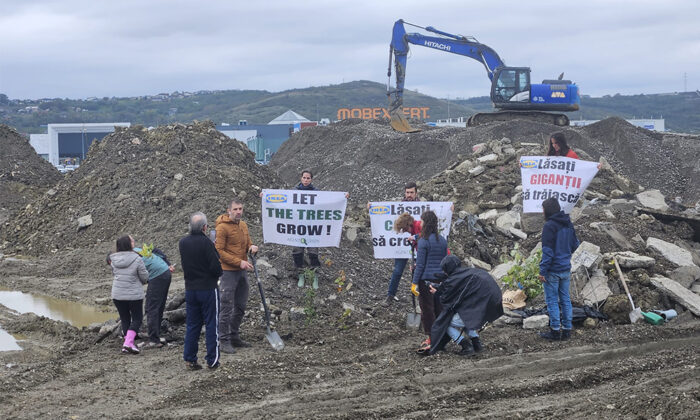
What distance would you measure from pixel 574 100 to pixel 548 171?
22.9 metres

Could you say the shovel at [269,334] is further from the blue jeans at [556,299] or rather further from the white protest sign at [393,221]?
the blue jeans at [556,299]

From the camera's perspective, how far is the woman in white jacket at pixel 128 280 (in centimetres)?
923

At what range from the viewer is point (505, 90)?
3341 cm

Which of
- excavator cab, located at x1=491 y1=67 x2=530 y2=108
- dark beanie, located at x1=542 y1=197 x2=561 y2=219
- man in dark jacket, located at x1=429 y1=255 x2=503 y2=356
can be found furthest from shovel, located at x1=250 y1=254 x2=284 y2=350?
excavator cab, located at x1=491 y1=67 x2=530 y2=108

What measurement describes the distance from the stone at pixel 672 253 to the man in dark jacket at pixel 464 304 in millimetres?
4963

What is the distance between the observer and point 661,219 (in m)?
15.6

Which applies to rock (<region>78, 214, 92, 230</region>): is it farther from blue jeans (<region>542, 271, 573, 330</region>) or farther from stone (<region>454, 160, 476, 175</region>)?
blue jeans (<region>542, 271, 573, 330</region>)

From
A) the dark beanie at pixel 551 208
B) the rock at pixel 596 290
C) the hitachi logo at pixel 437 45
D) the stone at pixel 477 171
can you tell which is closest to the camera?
the dark beanie at pixel 551 208

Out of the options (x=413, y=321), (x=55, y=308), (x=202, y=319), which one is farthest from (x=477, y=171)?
(x=202, y=319)

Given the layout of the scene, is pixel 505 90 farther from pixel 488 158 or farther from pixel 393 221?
pixel 393 221

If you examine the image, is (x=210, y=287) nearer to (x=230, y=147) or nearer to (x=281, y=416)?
(x=281, y=416)

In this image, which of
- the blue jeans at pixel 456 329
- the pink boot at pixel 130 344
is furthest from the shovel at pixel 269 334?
the blue jeans at pixel 456 329

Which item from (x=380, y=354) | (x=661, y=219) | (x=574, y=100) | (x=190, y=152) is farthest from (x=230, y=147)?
(x=574, y=100)

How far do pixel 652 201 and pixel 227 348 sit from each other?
12.3 metres
